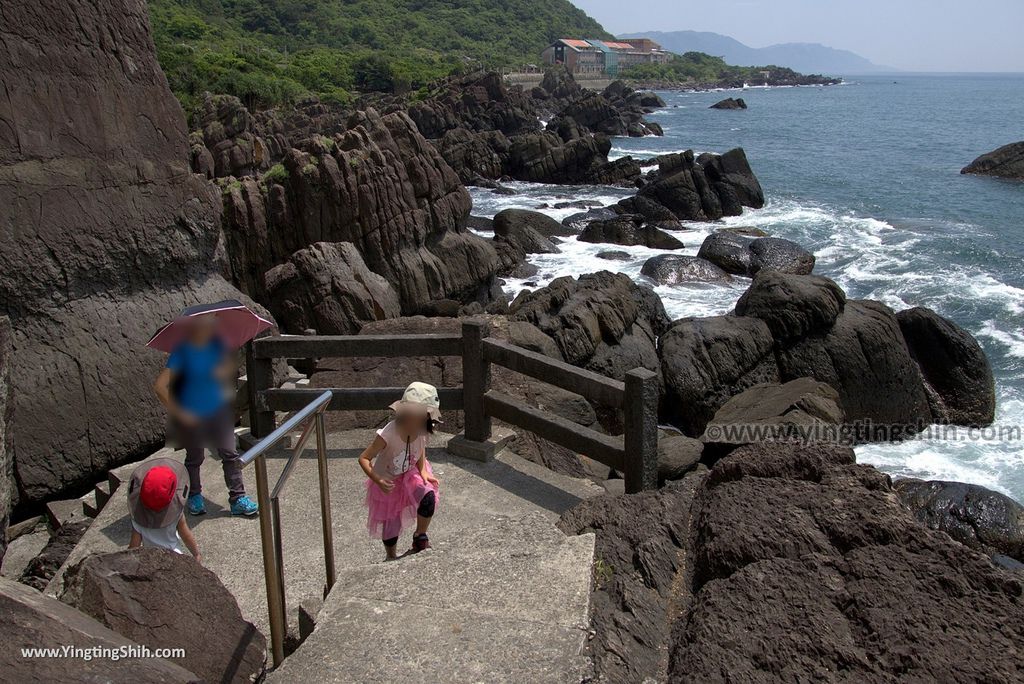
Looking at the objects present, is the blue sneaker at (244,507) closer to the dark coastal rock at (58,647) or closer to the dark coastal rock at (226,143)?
the dark coastal rock at (58,647)

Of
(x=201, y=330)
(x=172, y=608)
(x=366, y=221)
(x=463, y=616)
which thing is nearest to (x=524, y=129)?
(x=366, y=221)

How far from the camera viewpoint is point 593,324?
48.5ft

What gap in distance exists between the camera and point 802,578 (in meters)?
3.94

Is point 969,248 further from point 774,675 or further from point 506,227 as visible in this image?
point 774,675

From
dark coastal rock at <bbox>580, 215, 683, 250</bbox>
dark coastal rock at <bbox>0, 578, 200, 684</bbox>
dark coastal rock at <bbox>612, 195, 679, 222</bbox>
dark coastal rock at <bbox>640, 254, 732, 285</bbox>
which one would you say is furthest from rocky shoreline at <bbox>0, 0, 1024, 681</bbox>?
dark coastal rock at <bbox>612, 195, 679, 222</bbox>

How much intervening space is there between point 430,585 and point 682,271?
21.9m

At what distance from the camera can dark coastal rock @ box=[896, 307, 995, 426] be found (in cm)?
1513

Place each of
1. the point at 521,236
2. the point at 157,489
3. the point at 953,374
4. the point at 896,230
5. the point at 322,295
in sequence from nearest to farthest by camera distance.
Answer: the point at 157,489 < the point at 953,374 < the point at 322,295 < the point at 521,236 < the point at 896,230

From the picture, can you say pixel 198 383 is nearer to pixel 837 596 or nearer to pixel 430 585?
pixel 430 585

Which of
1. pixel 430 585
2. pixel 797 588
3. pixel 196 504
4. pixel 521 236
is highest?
pixel 797 588

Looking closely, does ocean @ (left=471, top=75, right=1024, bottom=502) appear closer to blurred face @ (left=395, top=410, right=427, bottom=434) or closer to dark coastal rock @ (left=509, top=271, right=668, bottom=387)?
dark coastal rock @ (left=509, top=271, right=668, bottom=387)

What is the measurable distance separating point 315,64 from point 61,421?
265ft

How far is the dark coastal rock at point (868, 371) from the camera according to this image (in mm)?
14461

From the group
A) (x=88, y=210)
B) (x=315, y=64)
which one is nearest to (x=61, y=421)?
(x=88, y=210)
